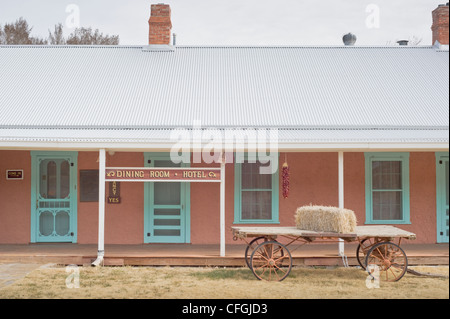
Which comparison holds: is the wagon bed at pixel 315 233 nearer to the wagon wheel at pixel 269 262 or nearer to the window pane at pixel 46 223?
the wagon wheel at pixel 269 262

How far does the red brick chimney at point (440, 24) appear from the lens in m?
16.2

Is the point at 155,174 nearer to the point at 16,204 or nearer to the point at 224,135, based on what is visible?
the point at 224,135

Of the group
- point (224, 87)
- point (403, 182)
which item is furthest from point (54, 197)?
point (403, 182)

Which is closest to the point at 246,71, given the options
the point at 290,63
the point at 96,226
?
the point at 290,63

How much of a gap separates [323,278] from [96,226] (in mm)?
5281

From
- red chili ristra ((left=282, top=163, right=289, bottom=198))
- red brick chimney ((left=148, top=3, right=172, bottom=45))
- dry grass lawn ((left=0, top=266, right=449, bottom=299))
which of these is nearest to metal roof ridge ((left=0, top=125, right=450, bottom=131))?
red chili ristra ((left=282, top=163, right=289, bottom=198))

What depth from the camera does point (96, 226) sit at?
12398 millimetres

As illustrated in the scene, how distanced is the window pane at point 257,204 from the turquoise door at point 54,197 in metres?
3.70

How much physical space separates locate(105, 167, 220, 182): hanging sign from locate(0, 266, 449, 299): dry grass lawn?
1.64 m

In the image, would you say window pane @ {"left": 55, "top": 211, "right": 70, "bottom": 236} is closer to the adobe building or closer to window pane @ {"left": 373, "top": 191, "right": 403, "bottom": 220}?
the adobe building

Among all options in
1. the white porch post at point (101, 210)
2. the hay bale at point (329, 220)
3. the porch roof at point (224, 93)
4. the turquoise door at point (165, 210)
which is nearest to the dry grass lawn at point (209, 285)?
the white porch post at point (101, 210)

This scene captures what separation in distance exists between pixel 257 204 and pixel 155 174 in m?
2.84

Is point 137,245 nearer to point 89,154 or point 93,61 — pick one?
point 89,154

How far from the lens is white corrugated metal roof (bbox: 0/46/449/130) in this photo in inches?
484
